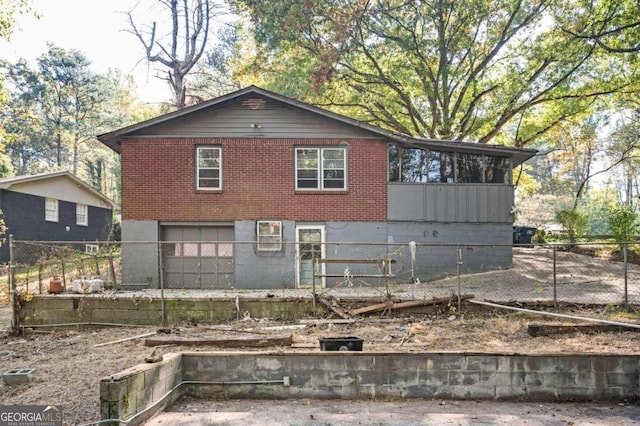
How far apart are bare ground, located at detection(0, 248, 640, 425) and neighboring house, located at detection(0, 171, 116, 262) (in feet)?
36.1

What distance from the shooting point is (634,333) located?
882 centimetres

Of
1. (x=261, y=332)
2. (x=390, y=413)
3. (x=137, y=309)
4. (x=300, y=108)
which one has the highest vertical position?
(x=300, y=108)

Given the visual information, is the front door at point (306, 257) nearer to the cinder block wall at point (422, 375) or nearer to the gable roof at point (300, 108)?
the gable roof at point (300, 108)

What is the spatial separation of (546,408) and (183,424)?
4.97 m

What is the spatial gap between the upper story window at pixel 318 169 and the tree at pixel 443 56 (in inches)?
317

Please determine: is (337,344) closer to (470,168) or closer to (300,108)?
(300,108)

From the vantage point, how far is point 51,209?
23.5 metres

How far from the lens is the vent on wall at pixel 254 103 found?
50.1 feet

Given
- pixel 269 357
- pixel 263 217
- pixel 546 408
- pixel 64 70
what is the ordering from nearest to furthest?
pixel 546 408 < pixel 269 357 < pixel 263 217 < pixel 64 70

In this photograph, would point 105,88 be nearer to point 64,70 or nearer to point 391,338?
point 64,70

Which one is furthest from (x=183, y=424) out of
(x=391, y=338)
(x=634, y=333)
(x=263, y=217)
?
(x=263, y=217)

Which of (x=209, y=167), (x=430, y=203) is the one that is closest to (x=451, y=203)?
(x=430, y=203)

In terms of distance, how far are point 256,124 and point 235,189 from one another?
239 cm

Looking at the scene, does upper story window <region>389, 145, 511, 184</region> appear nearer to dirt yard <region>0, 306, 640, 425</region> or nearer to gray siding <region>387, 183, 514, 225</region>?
gray siding <region>387, 183, 514, 225</region>
